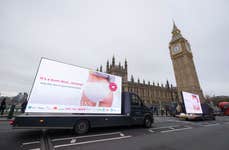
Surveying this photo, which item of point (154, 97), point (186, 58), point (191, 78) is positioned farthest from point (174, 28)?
point (154, 97)

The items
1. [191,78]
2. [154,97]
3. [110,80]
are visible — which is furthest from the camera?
[154,97]

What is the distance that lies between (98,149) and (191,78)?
202ft

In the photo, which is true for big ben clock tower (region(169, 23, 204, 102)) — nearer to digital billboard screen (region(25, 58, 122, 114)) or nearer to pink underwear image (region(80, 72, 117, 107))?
pink underwear image (region(80, 72, 117, 107))

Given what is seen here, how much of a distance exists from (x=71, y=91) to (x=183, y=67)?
6388cm

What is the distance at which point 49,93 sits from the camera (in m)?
5.27

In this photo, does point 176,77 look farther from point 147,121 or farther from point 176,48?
point 147,121

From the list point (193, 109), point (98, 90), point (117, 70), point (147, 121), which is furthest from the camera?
point (117, 70)

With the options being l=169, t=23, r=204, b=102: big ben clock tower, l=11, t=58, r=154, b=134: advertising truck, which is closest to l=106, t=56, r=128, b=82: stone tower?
l=169, t=23, r=204, b=102: big ben clock tower

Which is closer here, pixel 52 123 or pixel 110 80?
pixel 52 123

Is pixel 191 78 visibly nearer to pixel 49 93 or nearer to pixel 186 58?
pixel 186 58

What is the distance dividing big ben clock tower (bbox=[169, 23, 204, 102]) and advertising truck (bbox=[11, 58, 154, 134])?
56.7 m

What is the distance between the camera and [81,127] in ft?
19.5

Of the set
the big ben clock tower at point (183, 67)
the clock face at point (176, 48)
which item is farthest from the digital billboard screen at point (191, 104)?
the clock face at point (176, 48)

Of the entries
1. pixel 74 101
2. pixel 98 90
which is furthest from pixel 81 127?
pixel 98 90
